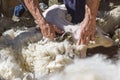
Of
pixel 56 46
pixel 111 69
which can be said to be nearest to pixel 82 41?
pixel 56 46

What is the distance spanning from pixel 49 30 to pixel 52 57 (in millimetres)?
138

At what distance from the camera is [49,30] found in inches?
66.9

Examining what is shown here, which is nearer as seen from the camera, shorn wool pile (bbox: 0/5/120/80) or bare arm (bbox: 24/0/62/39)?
shorn wool pile (bbox: 0/5/120/80)

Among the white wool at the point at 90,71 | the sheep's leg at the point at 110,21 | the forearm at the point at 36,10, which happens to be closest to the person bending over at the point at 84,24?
the forearm at the point at 36,10

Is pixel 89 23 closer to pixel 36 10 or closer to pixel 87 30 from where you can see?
pixel 87 30

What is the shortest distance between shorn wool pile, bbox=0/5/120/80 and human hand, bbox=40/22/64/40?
2 cm

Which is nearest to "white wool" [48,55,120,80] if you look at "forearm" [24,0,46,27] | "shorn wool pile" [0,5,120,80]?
"shorn wool pile" [0,5,120,80]

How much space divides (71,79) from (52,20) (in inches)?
25.5

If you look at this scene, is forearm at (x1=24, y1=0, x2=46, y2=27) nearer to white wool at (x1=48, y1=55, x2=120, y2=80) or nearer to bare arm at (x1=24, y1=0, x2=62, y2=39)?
bare arm at (x1=24, y1=0, x2=62, y2=39)

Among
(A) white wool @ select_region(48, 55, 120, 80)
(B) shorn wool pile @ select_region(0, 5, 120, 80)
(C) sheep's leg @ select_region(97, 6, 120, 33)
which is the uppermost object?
(A) white wool @ select_region(48, 55, 120, 80)

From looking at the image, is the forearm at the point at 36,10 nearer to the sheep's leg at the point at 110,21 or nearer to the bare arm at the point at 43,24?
the bare arm at the point at 43,24

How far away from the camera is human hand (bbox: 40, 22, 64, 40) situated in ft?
5.57

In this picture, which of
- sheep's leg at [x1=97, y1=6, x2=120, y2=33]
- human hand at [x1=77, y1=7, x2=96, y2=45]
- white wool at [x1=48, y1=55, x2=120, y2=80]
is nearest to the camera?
white wool at [x1=48, y1=55, x2=120, y2=80]

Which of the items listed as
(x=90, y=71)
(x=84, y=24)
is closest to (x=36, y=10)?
(x=84, y=24)
